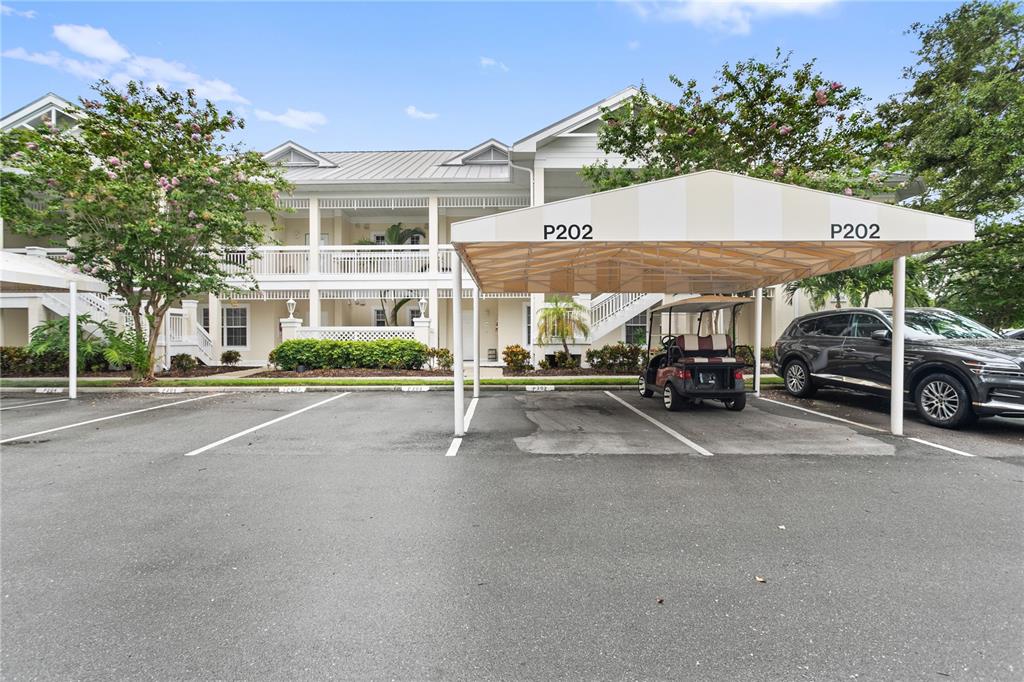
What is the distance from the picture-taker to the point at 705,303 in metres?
8.92

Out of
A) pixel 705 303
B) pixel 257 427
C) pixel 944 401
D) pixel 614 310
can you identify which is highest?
pixel 614 310

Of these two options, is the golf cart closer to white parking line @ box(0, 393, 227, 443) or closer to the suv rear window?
the suv rear window

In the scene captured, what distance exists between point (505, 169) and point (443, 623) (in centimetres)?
1906

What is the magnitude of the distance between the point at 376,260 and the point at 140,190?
7.43 meters

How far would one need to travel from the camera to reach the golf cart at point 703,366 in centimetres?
880

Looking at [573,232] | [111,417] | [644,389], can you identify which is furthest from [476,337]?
[111,417]

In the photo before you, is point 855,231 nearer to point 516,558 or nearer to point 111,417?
point 516,558

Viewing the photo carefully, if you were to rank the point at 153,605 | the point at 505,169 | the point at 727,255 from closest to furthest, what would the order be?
the point at 153,605 → the point at 727,255 → the point at 505,169

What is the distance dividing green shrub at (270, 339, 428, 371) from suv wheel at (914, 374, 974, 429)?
12337 millimetres

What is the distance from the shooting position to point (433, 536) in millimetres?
3834

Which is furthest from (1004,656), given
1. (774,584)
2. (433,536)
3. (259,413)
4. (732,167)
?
(732,167)

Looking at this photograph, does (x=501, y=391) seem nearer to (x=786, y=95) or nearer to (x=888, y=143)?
(x=786, y=95)

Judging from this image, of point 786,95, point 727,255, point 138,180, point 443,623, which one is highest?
point 786,95

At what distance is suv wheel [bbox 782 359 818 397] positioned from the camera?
34.1 feet
